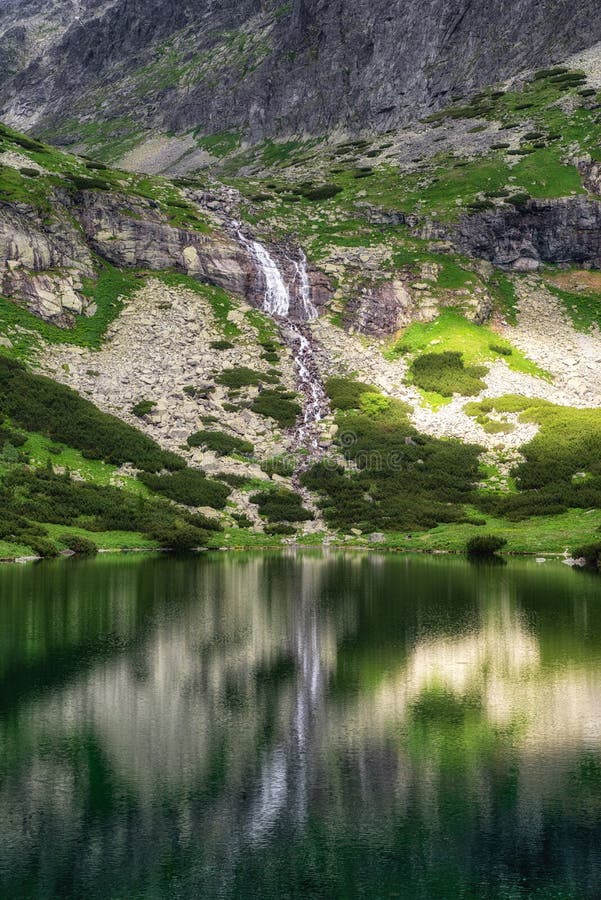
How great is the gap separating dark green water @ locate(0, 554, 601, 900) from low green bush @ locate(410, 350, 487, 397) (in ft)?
182

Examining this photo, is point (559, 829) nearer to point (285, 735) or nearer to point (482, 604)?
point (285, 735)

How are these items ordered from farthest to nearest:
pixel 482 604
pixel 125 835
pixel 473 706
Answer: pixel 482 604
pixel 473 706
pixel 125 835

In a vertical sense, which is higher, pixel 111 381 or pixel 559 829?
pixel 111 381

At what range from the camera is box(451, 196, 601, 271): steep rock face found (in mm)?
112250

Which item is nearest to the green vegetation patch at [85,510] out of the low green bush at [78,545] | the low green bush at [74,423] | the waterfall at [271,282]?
the low green bush at [78,545]

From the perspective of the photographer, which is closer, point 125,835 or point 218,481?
point 125,835

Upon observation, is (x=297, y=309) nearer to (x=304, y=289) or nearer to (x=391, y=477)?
(x=304, y=289)

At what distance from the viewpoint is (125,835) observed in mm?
12336

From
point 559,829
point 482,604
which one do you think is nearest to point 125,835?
point 559,829

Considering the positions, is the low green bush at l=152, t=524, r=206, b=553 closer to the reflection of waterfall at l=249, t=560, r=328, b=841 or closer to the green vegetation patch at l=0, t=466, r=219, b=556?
the green vegetation patch at l=0, t=466, r=219, b=556

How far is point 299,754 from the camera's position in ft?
51.5

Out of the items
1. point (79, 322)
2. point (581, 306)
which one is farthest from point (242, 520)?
point (581, 306)

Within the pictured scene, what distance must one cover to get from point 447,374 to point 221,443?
27537mm

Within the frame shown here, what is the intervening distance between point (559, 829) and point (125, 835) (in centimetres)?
674
